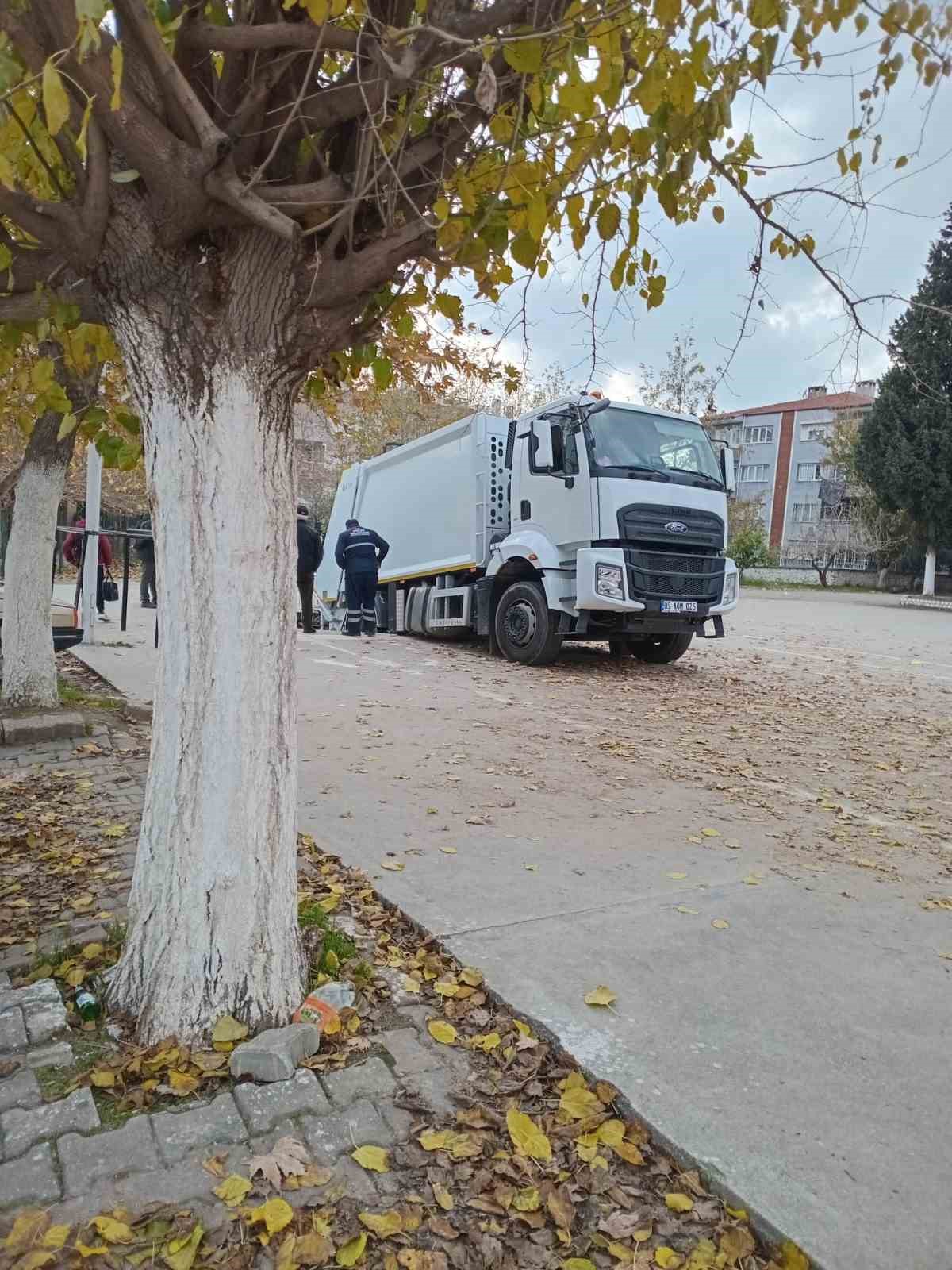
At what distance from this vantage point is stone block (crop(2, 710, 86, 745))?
6316mm

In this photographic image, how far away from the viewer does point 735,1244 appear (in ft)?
6.79

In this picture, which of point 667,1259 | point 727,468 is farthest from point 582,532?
point 667,1259

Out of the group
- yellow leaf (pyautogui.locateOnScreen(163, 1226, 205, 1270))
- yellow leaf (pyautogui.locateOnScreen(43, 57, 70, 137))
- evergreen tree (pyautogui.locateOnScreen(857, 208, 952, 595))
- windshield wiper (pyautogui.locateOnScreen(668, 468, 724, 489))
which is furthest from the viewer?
evergreen tree (pyautogui.locateOnScreen(857, 208, 952, 595))

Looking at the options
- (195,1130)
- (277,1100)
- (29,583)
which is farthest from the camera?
(29,583)

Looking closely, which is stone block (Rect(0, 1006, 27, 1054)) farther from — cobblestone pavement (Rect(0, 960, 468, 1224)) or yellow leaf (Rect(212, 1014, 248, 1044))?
yellow leaf (Rect(212, 1014, 248, 1044))

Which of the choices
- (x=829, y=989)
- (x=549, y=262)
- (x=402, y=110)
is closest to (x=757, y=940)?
(x=829, y=989)

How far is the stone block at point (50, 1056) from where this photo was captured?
2637mm

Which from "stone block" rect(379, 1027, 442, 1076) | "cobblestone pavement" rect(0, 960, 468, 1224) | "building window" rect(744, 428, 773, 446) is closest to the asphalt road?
"stone block" rect(379, 1027, 442, 1076)

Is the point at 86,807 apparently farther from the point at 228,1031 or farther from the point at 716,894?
the point at 716,894

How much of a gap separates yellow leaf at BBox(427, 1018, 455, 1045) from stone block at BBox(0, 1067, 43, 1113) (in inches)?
44.7

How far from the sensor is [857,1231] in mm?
2072

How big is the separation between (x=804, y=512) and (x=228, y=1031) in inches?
2552

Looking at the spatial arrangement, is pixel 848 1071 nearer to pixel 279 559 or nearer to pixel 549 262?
pixel 279 559

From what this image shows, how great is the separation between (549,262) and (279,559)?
164 centimetres
